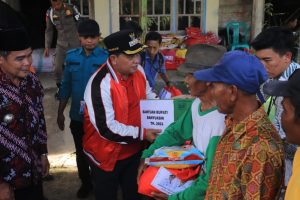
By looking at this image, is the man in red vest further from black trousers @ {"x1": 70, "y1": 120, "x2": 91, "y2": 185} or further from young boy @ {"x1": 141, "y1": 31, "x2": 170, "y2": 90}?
young boy @ {"x1": 141, "y1": 31, "x2": 170, "y2": 90}

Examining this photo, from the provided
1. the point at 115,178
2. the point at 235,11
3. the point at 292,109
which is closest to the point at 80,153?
the point at 115,178

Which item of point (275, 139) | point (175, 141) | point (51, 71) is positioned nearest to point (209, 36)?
point (51, 71)

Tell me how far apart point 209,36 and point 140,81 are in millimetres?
6037

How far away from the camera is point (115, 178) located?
320 centimetres

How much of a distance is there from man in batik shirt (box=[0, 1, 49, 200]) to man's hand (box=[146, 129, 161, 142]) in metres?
0.86

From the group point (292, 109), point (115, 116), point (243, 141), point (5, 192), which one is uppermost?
point (292, 109)

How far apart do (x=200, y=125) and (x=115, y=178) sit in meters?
1.17

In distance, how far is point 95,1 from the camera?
8555 mm

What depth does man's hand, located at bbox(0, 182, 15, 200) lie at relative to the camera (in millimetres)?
2561

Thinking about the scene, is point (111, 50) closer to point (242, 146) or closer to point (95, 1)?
point (242, 146)

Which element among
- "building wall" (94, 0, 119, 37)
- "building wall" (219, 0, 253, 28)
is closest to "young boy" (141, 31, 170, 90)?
"building wall" (94, 0, 119, 37)

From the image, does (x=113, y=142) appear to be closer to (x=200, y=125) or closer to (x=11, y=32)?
(x=200, y=125)

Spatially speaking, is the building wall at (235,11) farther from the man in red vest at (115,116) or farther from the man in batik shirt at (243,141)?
the man in batik shirt at (243,141)

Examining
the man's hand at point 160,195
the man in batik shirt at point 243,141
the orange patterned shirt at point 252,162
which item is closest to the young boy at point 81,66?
the man's hand at point 160,195
